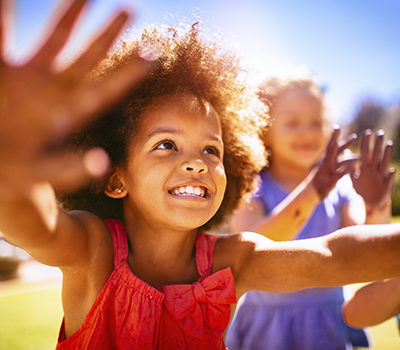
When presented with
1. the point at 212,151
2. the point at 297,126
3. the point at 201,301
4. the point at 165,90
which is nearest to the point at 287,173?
the point at 297,126

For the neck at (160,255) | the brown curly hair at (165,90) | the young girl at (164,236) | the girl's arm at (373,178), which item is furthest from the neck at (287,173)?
the neck at (160,255)

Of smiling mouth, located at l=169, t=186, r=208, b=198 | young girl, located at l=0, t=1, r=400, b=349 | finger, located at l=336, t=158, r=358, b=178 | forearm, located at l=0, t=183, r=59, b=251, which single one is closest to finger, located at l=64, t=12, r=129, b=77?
young girl, located at l=0, t=1, r=400, b=349

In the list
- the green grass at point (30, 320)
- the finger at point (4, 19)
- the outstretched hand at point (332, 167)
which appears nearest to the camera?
the finger at point (4, 19)

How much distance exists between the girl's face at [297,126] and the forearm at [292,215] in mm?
599

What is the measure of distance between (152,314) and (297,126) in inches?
80.9

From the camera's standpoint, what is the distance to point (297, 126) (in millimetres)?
3137

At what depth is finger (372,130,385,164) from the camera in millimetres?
2387

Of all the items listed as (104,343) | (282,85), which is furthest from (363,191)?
(104,343)

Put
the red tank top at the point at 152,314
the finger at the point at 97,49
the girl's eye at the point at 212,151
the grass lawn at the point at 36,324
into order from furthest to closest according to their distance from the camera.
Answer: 1. the grass lawn at the point at 36,324
2. the girl's eye at the point at 212,151
3. the red tank top at the point at 152,314
4. the finger at the point at 97,49

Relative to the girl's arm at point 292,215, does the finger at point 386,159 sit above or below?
above

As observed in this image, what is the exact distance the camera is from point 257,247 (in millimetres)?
1751

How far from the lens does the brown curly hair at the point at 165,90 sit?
1.87 m

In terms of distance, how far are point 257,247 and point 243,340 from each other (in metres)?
1.35

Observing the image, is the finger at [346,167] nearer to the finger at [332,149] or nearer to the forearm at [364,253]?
the finger at [332,149]
